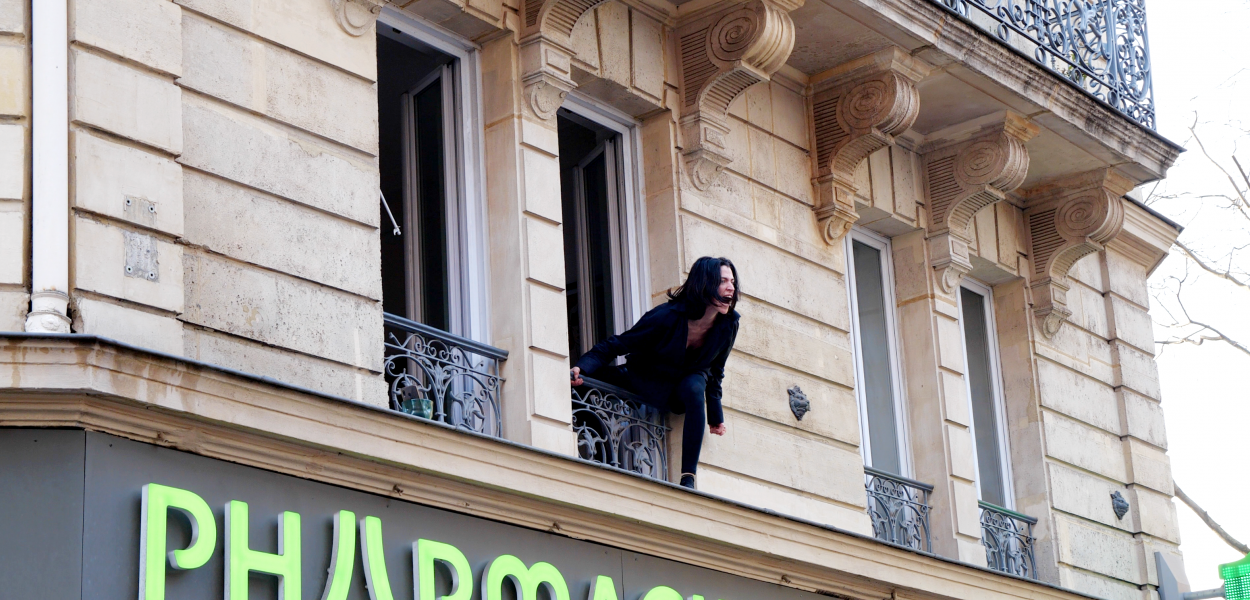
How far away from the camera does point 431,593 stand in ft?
25.0

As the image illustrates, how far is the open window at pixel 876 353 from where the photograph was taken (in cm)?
1176

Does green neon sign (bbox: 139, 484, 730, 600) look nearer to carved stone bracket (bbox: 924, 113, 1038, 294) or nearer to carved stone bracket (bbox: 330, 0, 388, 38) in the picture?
carved stone bracket (bbox: 330, 0, 388, 38)

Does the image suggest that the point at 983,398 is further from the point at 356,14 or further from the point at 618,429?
the point at 356,14

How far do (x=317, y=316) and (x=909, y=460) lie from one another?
519cm

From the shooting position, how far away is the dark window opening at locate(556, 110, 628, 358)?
1012 centimetres

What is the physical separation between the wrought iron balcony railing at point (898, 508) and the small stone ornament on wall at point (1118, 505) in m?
2.35

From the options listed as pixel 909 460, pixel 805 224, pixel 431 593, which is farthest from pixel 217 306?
pixel 909 460

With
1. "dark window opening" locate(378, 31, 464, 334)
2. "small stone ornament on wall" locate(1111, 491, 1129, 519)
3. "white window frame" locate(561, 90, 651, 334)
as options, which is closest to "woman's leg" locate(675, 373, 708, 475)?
"white window frame" locate(561, 90, 651, 334)

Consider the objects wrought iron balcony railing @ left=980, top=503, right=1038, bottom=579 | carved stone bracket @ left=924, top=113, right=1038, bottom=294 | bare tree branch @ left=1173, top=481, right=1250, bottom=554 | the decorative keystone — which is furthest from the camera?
bare tree branch @ left=1173, top=481, right=1250, bottom=554

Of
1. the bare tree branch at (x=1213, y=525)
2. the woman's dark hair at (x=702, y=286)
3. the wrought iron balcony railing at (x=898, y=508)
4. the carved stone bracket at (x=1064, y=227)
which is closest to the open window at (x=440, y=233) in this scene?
the woman's dark hair at (x=702, y=286)

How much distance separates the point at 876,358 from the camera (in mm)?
11969

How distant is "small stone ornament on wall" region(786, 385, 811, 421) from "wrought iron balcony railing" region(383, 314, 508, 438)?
7.04 ft

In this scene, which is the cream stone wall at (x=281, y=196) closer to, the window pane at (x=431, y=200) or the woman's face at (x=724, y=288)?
the window pane at (x=431, y=200)

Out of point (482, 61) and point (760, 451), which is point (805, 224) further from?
point (482, 61)
